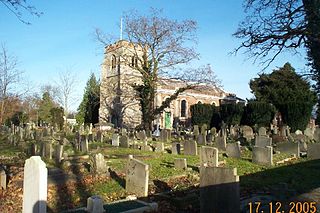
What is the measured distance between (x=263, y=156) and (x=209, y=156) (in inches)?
102

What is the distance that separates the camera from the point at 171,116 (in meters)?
51.7

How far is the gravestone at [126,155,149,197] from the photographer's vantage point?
8.30 m

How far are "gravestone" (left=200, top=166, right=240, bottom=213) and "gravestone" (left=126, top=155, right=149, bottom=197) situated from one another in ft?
7.63

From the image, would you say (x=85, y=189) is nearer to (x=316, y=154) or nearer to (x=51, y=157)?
(x=51, y=157)

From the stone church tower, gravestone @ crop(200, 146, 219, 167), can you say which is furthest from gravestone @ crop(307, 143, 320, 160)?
the stone church tower

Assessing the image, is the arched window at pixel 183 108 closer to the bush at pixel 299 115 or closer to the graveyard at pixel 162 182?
the bush at pixel 299 115

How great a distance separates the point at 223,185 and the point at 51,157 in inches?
386

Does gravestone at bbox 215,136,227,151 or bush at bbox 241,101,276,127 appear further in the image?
bush at bbox 241,101,276,127

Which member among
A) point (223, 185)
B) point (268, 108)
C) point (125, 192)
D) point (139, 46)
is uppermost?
point (139, 46)

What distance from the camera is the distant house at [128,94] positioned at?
35.2 m

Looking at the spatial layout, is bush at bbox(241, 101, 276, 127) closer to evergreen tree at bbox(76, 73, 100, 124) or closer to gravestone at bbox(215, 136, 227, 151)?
gravestone at bbox(215, 136, 227, 151)

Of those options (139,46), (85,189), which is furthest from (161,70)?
(85,189)

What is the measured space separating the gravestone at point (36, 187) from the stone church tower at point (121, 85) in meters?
28.4

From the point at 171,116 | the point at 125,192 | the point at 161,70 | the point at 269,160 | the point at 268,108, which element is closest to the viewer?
the point at 125,192
